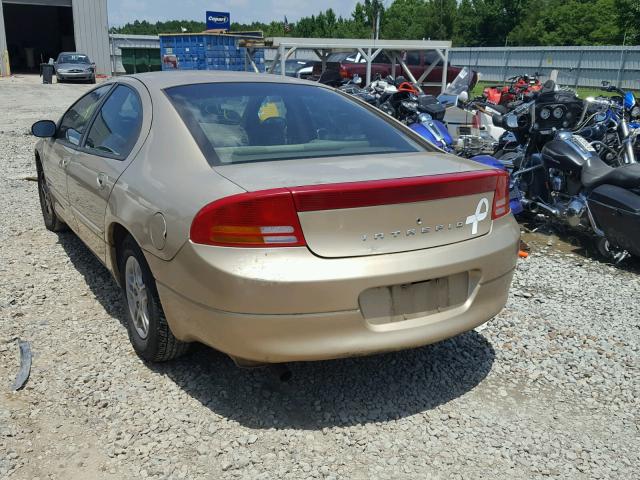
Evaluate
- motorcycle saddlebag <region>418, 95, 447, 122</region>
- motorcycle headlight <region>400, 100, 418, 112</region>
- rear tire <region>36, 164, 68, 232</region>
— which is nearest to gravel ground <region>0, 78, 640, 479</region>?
rear tire <region>36, 164, 68, 232</region>

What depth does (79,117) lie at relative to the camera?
174 inches

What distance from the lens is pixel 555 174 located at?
235 inches

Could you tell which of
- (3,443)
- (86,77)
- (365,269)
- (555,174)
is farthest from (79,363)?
(86,77)

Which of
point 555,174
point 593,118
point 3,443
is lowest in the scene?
point 3,443

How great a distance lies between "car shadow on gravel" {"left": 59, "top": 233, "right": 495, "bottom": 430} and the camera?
2.93 meters

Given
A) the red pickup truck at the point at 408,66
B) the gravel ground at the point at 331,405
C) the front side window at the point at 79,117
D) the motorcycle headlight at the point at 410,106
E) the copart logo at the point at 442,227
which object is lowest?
the gravel ground at the point at 331,405

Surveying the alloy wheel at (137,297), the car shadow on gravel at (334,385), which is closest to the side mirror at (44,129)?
the alloy wheel at (137,297)

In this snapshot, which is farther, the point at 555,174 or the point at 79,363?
the point at 555,174

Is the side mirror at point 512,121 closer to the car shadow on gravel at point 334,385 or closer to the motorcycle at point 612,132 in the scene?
the motorcycle at point 612,132

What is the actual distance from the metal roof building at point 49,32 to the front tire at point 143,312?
123 feet

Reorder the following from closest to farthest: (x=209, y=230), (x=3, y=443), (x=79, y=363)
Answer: (x=209, y=230) → (x=3, y=443) → (x=79, y=363)

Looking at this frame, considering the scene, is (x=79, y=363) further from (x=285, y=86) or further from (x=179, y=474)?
(x=285, y=86)

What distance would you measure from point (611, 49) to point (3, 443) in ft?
108

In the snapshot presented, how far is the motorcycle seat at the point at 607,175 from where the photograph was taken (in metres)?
5.00
